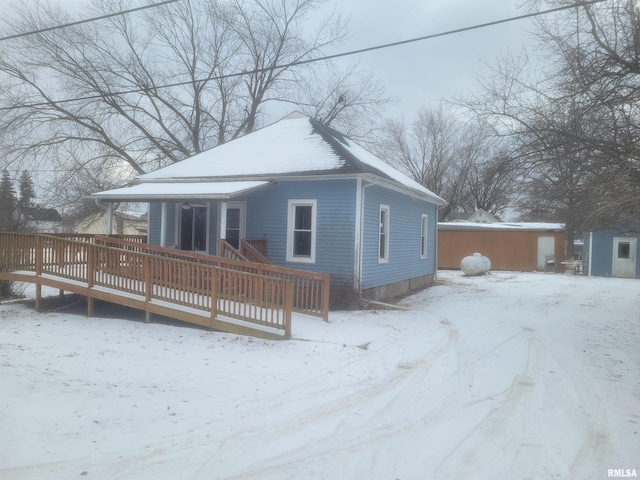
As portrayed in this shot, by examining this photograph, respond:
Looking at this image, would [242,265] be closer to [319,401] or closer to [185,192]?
[185,192]

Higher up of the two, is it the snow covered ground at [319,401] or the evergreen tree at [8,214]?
the evergreen tree at [8,214]

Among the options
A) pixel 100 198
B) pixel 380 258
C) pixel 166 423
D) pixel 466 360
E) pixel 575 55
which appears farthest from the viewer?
pixel 380 258

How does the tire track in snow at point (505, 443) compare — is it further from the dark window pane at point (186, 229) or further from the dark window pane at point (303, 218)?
the dark window pane at point (186, 229)

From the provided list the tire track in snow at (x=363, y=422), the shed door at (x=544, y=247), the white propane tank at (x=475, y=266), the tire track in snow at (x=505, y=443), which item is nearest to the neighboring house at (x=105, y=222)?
the tire track in snow at (x=363, y=422)

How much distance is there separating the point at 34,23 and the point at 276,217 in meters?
16.0

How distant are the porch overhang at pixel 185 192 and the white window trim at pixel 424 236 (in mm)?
7691

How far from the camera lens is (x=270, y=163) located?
1326 centimetres

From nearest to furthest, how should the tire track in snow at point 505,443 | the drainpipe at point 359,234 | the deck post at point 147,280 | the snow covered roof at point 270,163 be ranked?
the tire track in snow at point 505,443 → the deck post at point 147,280 → the drainpipe at point 359,234 → the snow covered roof at point 270,163

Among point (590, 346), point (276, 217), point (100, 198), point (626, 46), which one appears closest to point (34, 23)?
point (100, 198)

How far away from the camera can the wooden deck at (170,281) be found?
28.6 ft

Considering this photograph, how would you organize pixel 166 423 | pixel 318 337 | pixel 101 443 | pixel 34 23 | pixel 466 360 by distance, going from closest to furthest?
1. pixel 101 443
2. pixel 166 423
3. pixel 466 360
4. pixel 318 337
5. pixel 34 23

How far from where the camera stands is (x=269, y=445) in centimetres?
438

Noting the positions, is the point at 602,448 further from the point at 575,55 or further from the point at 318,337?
the point at 575,55

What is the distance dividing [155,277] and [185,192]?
260 centimetres
